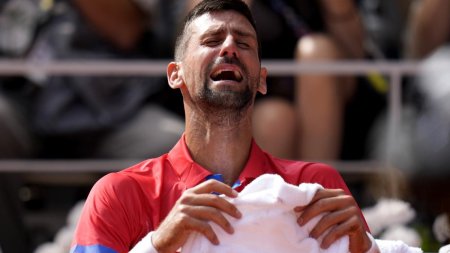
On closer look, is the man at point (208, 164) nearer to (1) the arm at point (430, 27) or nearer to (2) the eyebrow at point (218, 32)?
(2) the eyebrow at point (218, 32)

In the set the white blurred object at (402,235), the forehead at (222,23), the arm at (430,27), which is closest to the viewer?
the forehead at (222,23)

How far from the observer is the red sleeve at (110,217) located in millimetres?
2746

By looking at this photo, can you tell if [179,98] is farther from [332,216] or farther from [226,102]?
[332,216]

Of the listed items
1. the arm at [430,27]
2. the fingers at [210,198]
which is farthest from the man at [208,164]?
the arm at [430,27]

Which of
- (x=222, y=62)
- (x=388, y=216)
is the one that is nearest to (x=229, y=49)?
(x=222, y=62)

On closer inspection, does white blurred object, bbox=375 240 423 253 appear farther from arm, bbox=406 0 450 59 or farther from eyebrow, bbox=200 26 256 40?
arm, bbox=406 0 450 59

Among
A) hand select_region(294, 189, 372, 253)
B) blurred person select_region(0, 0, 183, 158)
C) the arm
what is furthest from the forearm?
hand select_region(294, 189, 372, 253)

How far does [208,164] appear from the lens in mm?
3061

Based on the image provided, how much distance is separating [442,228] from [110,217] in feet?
6.08

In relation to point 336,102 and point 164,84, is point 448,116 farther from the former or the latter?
point 164,84

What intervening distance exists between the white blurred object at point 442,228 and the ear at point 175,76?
1495 millimetres

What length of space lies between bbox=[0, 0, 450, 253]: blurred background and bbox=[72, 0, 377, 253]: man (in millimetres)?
1453

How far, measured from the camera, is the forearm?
4.75m

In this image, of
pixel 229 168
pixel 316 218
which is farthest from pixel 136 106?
pixel 316 218
